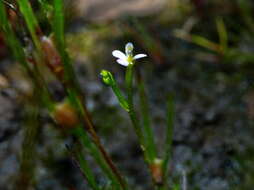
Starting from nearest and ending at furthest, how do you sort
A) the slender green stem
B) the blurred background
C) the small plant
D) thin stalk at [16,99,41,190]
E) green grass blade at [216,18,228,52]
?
the slender green stem → the small plant → thin stalk at [16,99,41,190] → the blurred background → green grass blade at [216,18,228,52]

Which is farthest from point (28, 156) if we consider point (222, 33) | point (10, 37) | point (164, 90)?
point (222, 33)

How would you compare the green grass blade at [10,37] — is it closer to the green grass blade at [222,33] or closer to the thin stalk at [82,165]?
the thin stalk at [82,165]

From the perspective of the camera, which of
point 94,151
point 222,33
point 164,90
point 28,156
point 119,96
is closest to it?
point 119,96

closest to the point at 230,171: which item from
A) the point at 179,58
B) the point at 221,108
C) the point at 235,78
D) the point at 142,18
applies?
the point at 221,108

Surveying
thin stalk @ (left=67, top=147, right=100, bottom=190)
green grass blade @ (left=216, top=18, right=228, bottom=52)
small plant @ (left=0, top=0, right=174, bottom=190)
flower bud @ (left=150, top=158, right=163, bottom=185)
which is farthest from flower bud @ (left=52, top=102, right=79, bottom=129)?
green grass blade @ (left=216, top=18, right=228, bottom=52)

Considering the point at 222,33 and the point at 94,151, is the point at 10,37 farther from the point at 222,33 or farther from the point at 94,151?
the point at 222,33

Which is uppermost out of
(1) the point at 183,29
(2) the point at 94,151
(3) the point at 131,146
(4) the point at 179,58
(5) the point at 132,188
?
(1) the point at 183,29

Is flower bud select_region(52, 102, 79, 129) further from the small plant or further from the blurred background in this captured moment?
the blurred background

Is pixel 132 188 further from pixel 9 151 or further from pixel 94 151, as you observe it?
pixel 9 151
